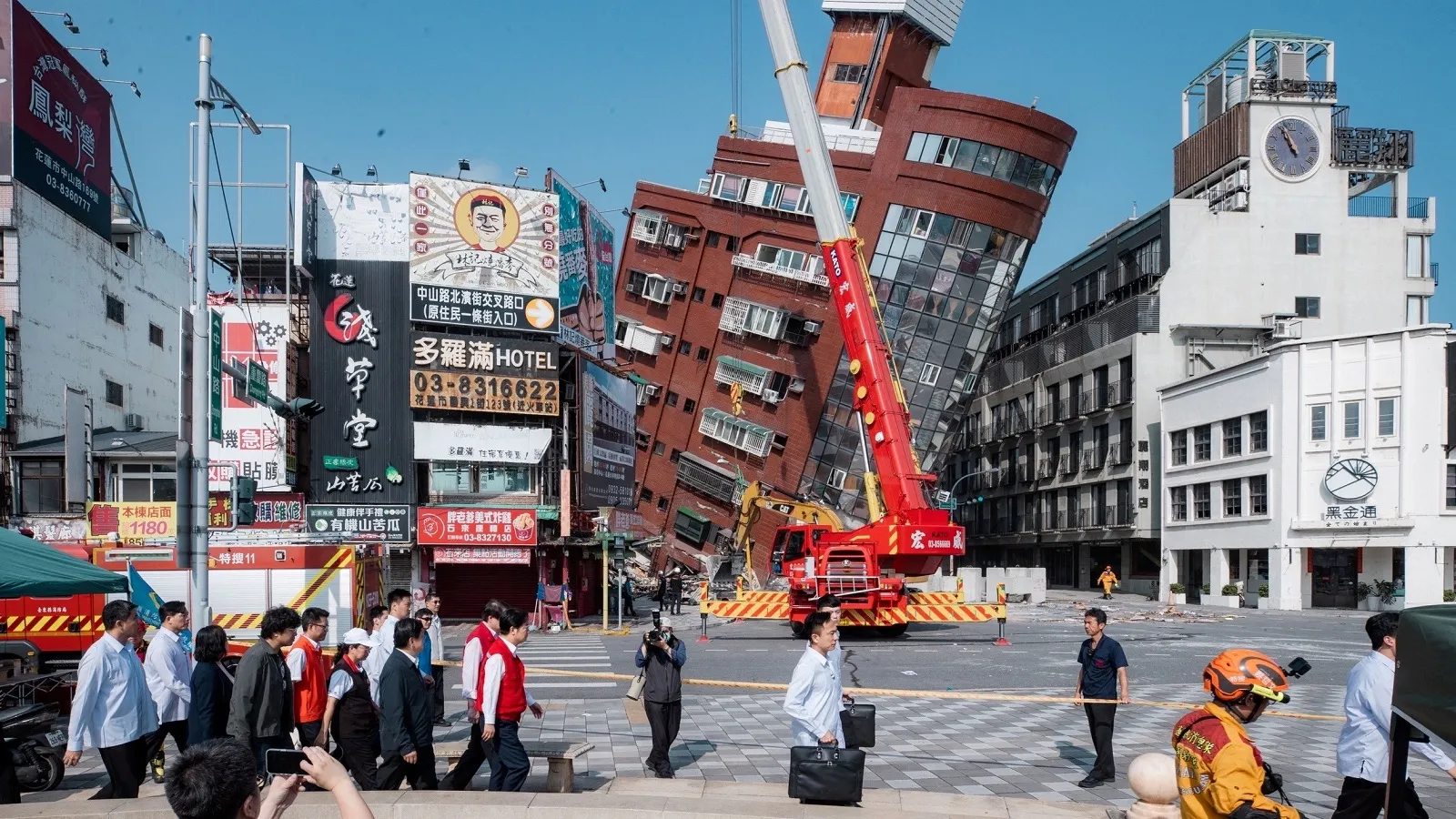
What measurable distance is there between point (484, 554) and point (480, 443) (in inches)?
133

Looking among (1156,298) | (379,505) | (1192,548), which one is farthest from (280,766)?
(1156,298)

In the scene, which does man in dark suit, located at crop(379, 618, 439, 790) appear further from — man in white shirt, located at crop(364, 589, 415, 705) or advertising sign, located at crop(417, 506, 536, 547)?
advertising sign, located at crop(417, 506, 536, 547)

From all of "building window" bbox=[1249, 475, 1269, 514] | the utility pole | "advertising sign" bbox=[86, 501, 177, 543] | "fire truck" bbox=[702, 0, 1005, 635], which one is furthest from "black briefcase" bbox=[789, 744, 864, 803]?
"building window" bbox=[1249, 475, 1269, 514]

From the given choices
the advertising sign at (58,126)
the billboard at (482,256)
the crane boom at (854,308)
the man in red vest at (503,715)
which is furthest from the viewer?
the billboard at (482,256)

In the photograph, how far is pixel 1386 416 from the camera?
40719mm

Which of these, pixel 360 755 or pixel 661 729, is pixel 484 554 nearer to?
pixel 661 729

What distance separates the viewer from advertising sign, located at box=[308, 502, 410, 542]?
105ft

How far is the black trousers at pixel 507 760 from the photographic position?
8.64 m

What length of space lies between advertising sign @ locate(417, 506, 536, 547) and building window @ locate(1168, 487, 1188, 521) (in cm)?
3097

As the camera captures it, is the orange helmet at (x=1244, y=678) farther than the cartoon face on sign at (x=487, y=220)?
No

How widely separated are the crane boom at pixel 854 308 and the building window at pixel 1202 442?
22659 millimetres

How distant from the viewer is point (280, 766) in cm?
352

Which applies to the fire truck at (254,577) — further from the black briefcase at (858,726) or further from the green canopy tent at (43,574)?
the black briefcase at (858,726)

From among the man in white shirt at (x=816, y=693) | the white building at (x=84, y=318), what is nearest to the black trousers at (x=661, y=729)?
the man in white shirt at (x=816, y=693)
